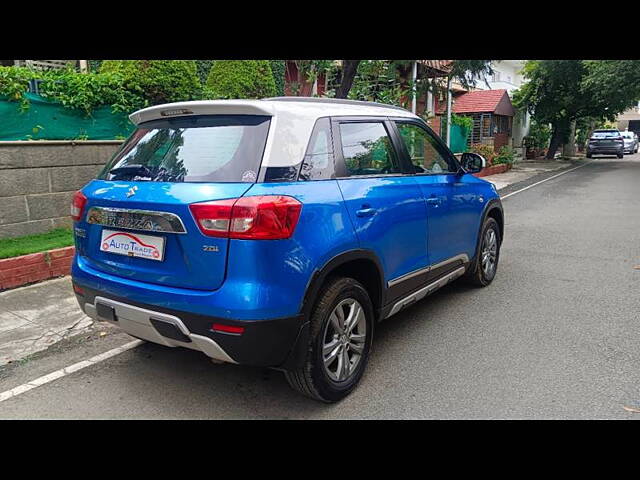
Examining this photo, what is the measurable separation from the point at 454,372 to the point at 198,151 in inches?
89.7

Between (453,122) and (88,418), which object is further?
(453,122)

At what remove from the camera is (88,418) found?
303 centimetres

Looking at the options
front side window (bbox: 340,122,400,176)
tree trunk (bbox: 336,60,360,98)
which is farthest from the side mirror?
tree trunk (bbox: 336,60,360,98)

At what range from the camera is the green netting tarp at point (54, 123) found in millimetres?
6293

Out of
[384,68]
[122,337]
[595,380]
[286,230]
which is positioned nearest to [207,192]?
[286,230]

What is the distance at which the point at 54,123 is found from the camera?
6793 millimetres

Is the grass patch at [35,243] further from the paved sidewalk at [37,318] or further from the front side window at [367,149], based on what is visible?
the front side window at [367,149]

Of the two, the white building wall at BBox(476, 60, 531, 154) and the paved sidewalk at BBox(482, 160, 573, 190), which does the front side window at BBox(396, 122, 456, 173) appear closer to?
the paved sidewalk at BBox(482, 160, 573, 190)

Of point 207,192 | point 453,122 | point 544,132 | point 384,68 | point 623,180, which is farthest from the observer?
point 544,132

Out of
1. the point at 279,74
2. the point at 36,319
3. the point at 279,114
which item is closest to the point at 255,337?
the point at 279,114

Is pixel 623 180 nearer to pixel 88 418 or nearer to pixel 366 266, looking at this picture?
pixel 366 266

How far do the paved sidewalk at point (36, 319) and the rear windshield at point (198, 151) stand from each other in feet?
5.57

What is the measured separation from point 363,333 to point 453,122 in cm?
1698

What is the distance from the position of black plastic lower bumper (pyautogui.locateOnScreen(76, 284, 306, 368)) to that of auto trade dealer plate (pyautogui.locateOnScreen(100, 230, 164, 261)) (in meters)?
0.30
